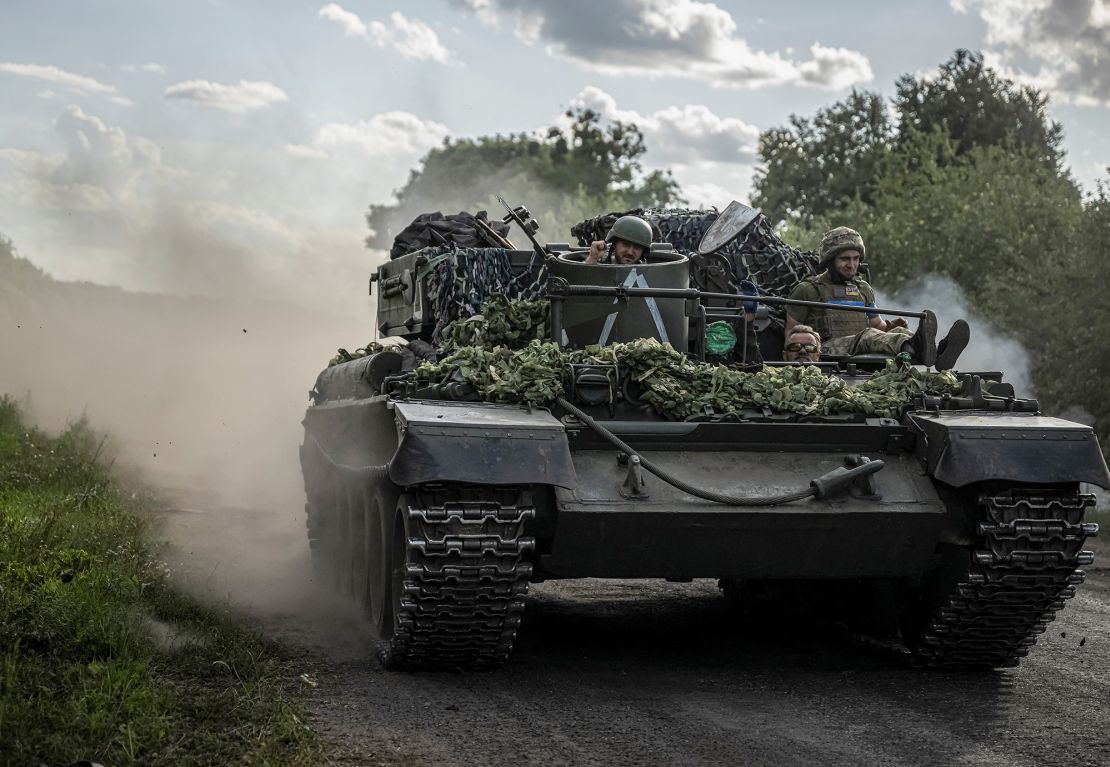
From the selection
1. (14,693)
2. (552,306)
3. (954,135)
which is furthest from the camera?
(954,135)

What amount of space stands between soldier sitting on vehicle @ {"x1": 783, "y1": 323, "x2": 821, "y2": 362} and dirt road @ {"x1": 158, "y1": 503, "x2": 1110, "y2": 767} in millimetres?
1573

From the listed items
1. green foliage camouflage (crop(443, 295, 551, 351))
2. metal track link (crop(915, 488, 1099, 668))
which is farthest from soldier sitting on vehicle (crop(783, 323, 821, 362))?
metal track link (crop(915, 488, 1099, 668))

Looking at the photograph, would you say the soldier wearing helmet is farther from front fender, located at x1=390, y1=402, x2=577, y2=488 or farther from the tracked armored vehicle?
front fender, located at x1=390, y1=402, x2=577, y2=488

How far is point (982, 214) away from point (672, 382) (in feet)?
58.1

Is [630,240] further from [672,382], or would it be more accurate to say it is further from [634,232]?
[672,382]

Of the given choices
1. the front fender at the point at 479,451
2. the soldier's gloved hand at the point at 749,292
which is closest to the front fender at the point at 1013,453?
the front fender at the point at 479,451

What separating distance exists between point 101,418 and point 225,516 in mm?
6697

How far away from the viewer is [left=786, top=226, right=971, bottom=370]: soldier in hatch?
352 inches

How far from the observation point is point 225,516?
46.2 ft

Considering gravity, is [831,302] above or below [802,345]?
above

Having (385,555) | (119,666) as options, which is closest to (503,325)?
(385,555)

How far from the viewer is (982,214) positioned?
2414cm

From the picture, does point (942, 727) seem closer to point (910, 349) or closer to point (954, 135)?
point (910, 349)

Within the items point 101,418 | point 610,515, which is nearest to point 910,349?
point 610,515
